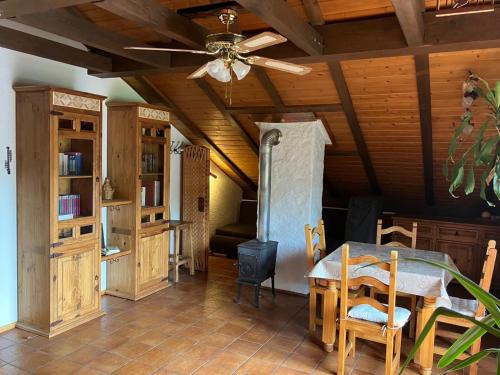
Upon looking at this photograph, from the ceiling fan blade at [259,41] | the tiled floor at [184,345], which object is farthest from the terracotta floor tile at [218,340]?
the ceiling fan blade at [259,41]

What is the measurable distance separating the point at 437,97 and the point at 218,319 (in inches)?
116

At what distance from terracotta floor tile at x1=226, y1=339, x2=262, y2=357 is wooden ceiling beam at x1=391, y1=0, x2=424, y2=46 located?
8.73 ft

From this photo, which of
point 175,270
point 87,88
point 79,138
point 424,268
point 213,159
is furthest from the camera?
point 213,159

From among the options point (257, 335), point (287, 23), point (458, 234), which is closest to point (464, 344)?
point (287, 23)

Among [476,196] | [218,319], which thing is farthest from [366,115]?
[218,319]

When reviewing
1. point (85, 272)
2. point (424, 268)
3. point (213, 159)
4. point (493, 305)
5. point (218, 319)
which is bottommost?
point (218, 319)

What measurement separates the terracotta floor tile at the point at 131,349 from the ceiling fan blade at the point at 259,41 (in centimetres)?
245

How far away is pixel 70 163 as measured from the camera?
385cm

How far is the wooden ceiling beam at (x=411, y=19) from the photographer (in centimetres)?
234

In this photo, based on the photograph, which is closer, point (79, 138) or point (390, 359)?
point (390, 359)

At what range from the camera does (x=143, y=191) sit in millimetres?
4730

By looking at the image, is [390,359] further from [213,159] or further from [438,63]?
[213,159]

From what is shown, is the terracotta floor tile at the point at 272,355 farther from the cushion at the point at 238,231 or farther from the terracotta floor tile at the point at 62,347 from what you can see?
the cushion at the point at 238,231

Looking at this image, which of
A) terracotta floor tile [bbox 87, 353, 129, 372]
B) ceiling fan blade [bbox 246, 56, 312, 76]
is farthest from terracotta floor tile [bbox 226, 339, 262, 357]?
ceiling fan blade [bbox 246, 56, 312, 76]
